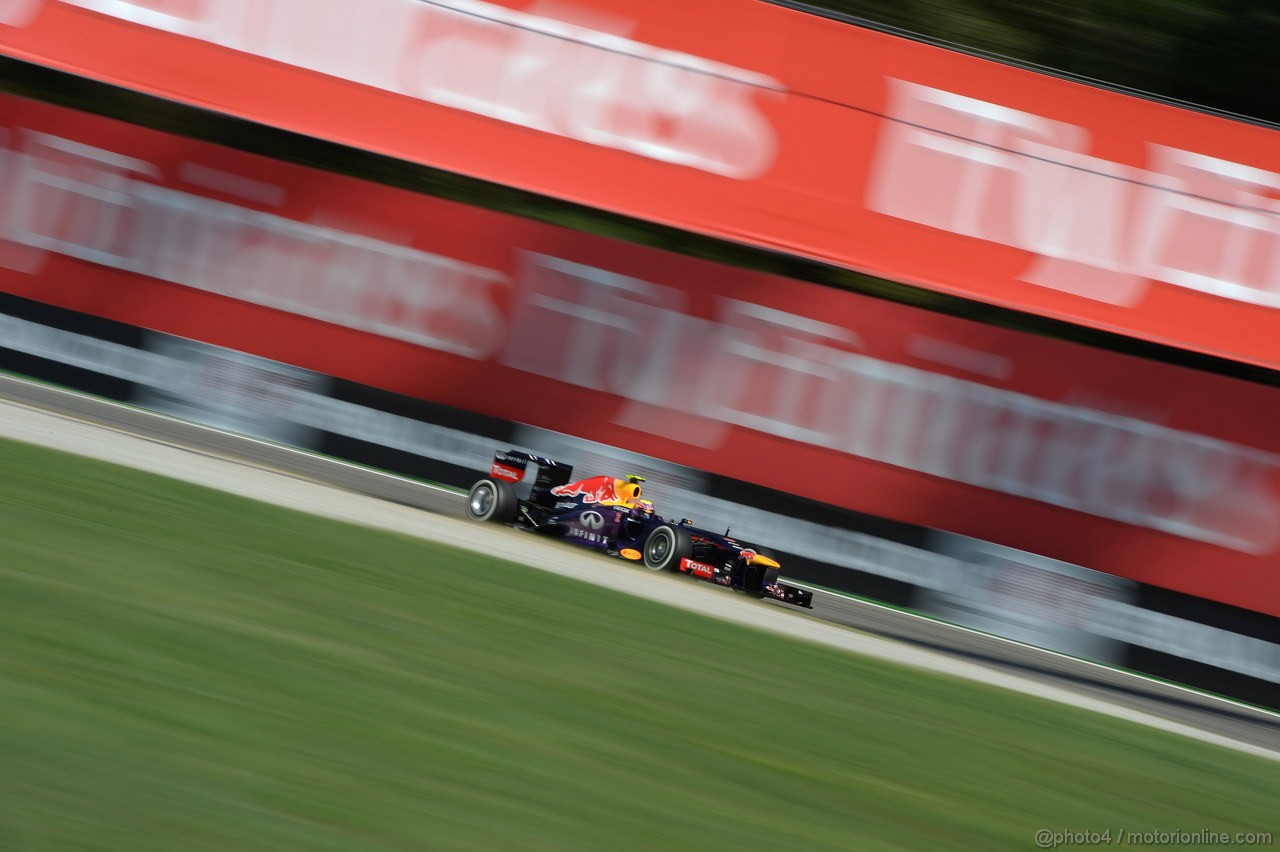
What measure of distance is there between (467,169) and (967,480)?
19.2 feet

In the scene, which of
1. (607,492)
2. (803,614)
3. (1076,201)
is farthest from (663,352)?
(1076,201)

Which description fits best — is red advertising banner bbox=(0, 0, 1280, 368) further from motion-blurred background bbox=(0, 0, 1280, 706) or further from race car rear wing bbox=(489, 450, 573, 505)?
race car rear wing bbox=(489, 450, 573, 505)

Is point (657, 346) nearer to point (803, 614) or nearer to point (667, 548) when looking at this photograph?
point (667, 548)

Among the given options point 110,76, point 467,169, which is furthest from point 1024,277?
point 110,76

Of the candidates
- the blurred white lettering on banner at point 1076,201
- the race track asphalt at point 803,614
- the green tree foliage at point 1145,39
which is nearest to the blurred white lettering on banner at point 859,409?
the blurred white lettering on banner at point 1076,201

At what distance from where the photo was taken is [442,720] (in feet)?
15.7

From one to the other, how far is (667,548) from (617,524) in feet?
1.66

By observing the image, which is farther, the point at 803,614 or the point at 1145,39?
the point at 1145,39

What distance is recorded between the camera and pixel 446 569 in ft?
25.9

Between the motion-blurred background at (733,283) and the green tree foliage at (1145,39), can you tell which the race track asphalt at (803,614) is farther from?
the green tree foliage at (1145,39)

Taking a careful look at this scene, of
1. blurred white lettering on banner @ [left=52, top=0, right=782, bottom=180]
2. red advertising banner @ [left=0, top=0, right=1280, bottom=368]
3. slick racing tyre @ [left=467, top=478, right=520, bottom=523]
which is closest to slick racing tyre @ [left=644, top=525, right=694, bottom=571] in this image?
slick racing tyre @ [left=467, top=478, right=520, bottom=523]

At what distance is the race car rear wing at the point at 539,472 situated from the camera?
11336 mm

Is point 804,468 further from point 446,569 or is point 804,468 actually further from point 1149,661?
point 446,569

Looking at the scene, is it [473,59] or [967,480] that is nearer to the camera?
[967,480]
